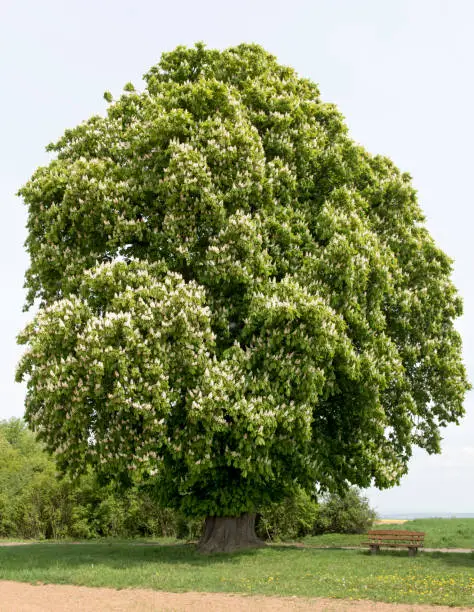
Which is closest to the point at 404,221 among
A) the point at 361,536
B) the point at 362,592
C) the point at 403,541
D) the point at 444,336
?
the point at 444,336

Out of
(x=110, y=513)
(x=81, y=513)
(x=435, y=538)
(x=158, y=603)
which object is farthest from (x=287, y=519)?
(x=158, y=603)

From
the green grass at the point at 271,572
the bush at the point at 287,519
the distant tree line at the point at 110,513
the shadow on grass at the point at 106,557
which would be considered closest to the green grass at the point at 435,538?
the bush at the point at 287,519

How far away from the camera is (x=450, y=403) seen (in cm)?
2888

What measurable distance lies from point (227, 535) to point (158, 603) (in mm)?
10025

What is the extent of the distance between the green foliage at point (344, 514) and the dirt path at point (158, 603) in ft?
60.0

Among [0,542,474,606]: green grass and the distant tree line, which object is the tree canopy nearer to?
[0,542,474,606]: green grass

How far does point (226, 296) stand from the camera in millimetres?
22812

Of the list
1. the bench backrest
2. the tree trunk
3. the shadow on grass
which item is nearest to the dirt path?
the shadow on grass

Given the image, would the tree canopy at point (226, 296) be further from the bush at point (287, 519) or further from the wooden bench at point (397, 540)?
the bush at point (287, 519)

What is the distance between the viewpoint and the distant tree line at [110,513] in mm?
31578

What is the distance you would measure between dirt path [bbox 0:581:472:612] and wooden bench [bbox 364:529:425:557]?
31.1 feet

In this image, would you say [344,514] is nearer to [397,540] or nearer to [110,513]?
[397,540]

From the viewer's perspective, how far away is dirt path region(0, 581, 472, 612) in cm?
1348

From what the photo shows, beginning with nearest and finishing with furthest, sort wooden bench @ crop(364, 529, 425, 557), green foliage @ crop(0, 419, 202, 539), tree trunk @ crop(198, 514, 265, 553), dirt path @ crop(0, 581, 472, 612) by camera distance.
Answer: dirt path @ crop(0, 581, 472, 612) < wooden bench @ crop(364, 529, 425, 557) < tree trunk @ crop(198, 514, 265, 553) < green foliage @ crop(0, 419, 202, 539)
